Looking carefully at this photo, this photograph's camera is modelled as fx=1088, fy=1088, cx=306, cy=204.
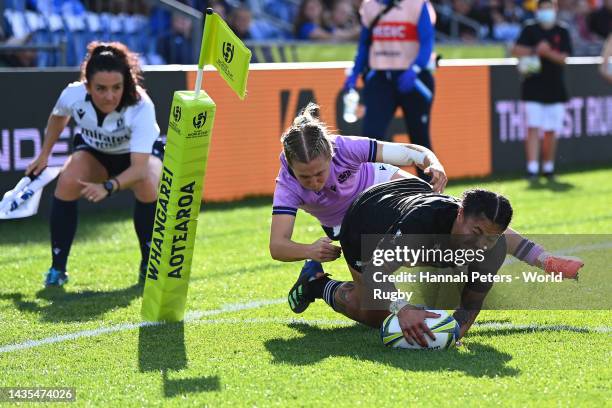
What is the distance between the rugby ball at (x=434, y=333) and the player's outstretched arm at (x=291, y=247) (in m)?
0.44

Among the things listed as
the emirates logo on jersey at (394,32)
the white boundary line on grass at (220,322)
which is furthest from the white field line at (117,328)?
the emirates logo on jersey at (394,32)

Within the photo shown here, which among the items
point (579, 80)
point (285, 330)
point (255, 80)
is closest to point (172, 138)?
point (285, 330)

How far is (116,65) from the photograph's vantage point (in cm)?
684

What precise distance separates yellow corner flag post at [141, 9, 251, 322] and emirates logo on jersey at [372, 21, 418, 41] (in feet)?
13.1

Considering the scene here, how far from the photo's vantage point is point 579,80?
14.8 meters

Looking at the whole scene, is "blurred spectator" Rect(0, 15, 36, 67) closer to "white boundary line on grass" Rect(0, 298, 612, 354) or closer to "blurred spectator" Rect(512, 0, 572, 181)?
"blurred spectator" Rect(512, 0, 572, 181)

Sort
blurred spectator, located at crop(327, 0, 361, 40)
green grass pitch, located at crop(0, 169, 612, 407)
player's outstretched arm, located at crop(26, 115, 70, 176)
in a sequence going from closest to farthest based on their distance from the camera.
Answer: green grass pitch, located at crop(0, 169, 612, 407)
player's outstretched arm, located at crop(26, 115, 70, 176)
blurred spectator, located at crop(327, 0, 361, 40)

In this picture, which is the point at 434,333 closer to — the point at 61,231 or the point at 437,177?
the point at 437,177

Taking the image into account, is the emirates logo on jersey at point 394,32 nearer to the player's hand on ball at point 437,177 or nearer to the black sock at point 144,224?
the black sock at point 144,224

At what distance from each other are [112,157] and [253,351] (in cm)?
255

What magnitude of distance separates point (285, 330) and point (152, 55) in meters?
7.73

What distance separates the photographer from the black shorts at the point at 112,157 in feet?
24.2

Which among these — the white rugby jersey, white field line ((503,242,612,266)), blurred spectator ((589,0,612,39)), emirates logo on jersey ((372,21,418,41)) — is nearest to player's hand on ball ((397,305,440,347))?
the white rugby jersey

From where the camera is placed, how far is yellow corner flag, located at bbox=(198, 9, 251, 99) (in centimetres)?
552
